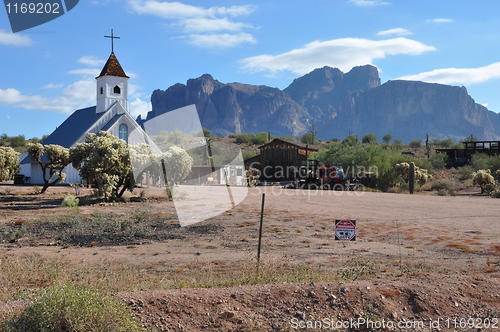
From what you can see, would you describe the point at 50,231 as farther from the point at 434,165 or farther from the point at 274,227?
the point at 434,165

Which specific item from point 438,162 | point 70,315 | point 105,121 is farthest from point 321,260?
point 438,162

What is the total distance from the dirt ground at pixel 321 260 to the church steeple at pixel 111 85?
23.6m

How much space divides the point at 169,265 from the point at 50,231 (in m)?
7.29

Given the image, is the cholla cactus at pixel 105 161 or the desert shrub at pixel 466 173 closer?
the cholla cactus at pixel 105 161

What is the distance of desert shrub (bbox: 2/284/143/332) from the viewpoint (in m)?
5.56

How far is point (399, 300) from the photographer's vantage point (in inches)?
276

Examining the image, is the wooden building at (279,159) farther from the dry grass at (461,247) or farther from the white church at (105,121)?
the dry grass at (461,247)

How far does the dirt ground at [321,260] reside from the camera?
654 cm

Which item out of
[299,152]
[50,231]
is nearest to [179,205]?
[50,231]

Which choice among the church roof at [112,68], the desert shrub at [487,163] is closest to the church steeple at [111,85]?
the church roof at [112,68]

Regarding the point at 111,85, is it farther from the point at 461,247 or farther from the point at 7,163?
the point at 461,247

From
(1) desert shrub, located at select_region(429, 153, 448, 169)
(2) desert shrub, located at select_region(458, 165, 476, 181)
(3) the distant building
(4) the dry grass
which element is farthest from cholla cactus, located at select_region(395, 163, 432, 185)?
(4) the dry grass

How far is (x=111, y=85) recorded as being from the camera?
146 feet

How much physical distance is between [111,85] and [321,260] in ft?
128
